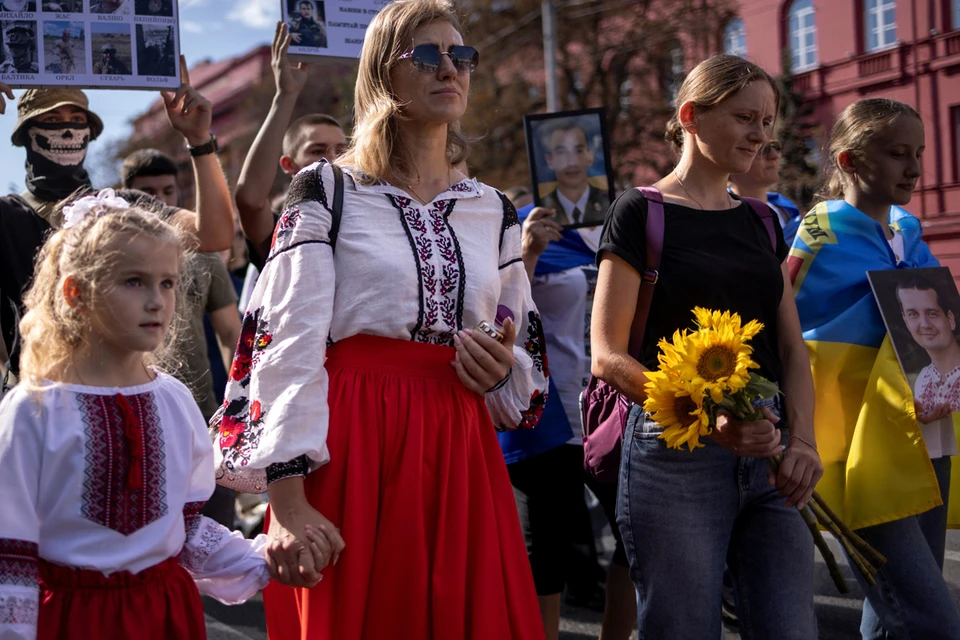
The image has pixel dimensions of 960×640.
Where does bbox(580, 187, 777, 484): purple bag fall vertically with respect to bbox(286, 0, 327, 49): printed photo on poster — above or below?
below

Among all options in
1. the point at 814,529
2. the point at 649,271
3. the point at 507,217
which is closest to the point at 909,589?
the point at 814,529

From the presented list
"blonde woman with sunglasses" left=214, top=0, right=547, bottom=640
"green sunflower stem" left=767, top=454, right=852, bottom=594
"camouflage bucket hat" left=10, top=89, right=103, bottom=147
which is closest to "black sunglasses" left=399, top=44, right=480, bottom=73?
"blonde woman with sunglasses" left=214, top=0, right=547, bottom=640

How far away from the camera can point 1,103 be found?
3.81 m

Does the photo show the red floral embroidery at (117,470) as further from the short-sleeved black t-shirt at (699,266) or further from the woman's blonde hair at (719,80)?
the woman's blonde hair at (719,80)

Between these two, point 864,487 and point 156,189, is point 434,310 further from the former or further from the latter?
point 156,189

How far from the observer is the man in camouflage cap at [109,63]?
3980 millimetres

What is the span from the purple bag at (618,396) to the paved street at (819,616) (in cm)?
225

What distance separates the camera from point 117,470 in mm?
2516

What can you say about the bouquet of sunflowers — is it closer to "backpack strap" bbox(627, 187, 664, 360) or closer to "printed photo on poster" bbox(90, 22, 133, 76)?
"backpack strap" bbox(627, 187, 664, 360)

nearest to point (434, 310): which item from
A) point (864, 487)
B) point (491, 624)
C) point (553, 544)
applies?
point (491, 624)

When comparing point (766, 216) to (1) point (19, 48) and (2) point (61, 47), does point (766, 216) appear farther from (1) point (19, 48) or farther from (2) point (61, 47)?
(1) point (19, 48)

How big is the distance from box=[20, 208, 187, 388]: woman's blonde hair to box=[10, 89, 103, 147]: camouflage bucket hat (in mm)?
1804

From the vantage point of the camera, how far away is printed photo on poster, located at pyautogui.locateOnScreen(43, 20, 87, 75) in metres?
3.93

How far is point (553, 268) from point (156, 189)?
198 centimetres
